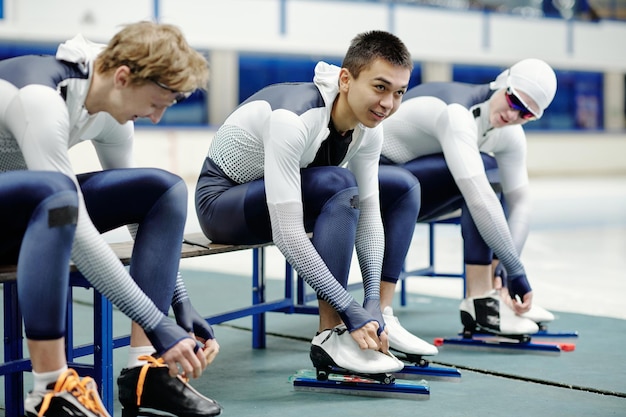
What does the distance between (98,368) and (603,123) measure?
16639 millimetres

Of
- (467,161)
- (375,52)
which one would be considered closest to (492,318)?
(467,161)

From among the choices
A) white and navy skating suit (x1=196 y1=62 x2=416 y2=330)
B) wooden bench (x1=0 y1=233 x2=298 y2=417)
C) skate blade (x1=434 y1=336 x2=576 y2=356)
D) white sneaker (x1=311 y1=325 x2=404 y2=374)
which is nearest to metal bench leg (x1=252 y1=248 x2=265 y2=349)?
wooden bench (x1=0 y1=233 x2=298 y2=417)

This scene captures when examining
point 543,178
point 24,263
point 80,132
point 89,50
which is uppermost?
point 89,50

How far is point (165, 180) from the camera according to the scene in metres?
2.20

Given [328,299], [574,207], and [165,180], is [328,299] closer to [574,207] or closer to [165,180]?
[165,180]

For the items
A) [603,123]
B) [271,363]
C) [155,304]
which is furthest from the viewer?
[603,123]

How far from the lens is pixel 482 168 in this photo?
342 centimetres

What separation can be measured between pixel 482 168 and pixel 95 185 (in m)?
1.67

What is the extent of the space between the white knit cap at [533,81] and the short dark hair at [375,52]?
2.52ft

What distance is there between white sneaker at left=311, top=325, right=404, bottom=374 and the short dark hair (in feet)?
2.49

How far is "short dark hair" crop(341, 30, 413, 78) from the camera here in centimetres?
268

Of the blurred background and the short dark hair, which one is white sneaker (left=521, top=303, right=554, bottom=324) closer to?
the short dark hair

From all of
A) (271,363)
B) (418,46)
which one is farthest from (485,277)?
(418,46)

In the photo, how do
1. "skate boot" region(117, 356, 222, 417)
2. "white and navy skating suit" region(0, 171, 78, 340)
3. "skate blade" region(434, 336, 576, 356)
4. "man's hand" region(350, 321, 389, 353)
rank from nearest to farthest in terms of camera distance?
1. "white and navy skating suit" region(0, 171, 78, 340)
2. "skate boot" region(117, 356, 222, 417)
3. "man's hand" region(350, 321, 389, 353)
4. "skate blade" region(434, 336, 576, 356)
